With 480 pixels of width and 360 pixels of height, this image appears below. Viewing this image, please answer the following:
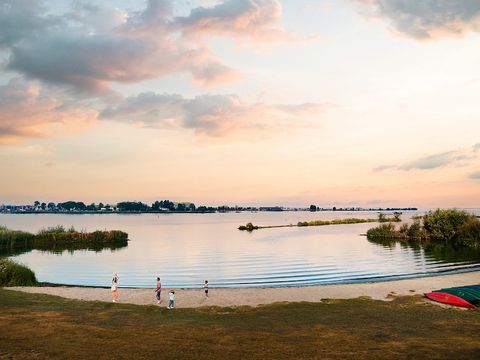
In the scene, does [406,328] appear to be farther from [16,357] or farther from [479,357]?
[16,357]

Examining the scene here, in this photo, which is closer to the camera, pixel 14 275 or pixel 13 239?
pixel 14 275

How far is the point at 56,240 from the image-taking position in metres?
111

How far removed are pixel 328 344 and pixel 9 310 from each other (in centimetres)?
2216

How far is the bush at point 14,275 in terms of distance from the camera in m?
45.9

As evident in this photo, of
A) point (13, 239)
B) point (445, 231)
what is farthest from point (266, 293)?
point (13, 239)

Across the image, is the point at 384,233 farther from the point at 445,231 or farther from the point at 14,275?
the point at 14,275

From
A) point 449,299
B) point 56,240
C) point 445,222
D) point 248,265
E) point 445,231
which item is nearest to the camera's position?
point 449,299

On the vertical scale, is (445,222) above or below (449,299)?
above

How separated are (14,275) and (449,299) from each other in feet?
145

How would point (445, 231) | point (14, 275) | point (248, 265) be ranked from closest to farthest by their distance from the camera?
1. point (14, 275)
2. point (248, 265)
3. point (445, 231)

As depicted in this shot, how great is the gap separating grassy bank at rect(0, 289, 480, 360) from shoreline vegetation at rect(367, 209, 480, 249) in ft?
215

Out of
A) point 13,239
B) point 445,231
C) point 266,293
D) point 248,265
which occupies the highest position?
point 445,231

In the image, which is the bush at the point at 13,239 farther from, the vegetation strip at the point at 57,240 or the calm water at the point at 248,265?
the calm water at the point at 248,265

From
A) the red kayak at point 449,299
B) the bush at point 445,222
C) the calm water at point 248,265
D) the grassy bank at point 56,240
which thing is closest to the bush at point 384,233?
the bush at point 445,222
